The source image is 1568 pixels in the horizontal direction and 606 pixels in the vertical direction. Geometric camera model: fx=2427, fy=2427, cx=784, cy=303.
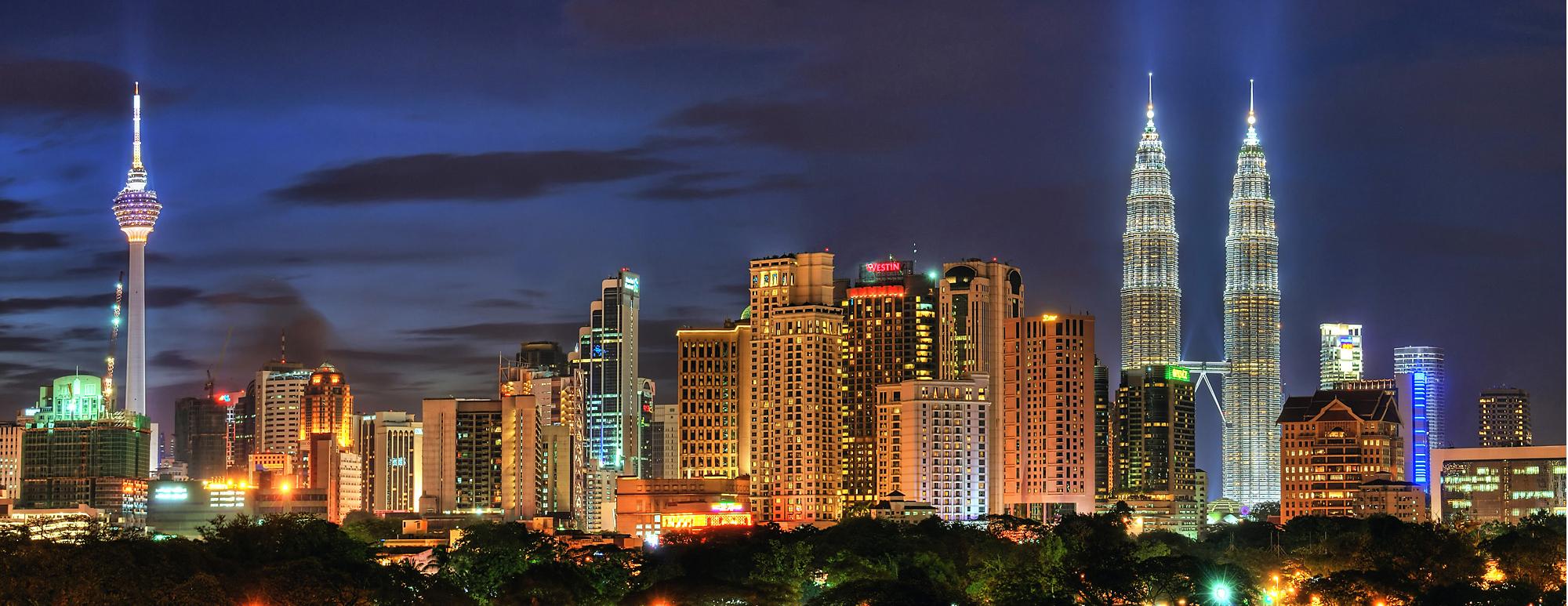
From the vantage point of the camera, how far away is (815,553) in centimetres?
12825

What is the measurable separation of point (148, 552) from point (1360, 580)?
154 ft

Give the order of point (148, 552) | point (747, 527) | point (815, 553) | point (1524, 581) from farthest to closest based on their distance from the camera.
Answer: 1. point (747, 527)
2. point (815, 553)
3. point (1524, 581)
4. point (148, 552)

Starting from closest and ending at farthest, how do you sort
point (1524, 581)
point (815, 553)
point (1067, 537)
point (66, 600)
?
point (66, 600)
point (1524, 581)
point (1067, 537)
point (815, 553)

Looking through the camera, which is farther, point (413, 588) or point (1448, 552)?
point (1448, 552)

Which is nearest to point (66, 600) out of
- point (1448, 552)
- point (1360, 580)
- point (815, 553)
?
point (1360, 580)

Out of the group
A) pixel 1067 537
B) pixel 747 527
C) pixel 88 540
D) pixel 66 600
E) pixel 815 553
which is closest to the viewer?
pixel 66 600

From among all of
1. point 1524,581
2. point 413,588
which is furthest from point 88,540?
point 1524,581

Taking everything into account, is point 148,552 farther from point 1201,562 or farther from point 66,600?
point 1201,562

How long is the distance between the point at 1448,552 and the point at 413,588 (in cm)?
5203

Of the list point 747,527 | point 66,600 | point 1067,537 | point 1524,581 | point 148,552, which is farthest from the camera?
point 747,527

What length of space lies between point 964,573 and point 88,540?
41508 millimetres

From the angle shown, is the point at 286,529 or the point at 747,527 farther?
the point at 747,527

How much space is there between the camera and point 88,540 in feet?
314

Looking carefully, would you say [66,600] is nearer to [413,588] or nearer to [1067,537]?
[413,588]
